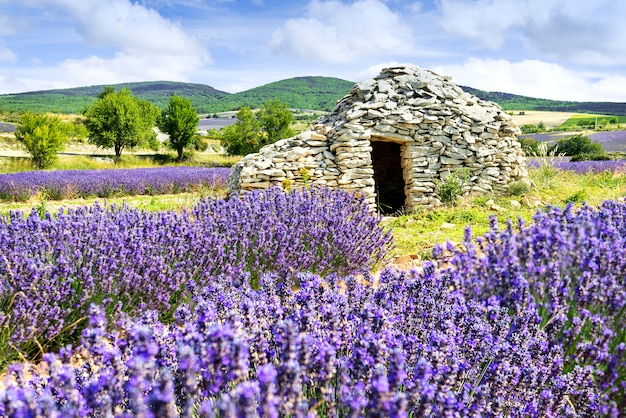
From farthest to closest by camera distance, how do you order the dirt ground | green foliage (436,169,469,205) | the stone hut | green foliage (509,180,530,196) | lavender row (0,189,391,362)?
the dirt ground → green foliage (509,180,530,196) → green foliage (436,169,469,205) → the stone hut → lavender row (0,189,391,362)

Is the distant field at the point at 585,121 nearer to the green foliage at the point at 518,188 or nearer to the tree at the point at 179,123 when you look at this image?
the tree at the point at 179,123

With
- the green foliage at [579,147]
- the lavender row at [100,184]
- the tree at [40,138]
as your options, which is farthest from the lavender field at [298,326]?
the green foliage at [579,147]

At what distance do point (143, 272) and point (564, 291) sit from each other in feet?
8.32

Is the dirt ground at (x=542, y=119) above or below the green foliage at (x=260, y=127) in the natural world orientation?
above

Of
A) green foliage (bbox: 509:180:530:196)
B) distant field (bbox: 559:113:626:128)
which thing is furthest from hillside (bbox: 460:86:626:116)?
green foliage (bbox: 509:180:530:196)

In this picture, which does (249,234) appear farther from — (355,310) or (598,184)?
(598,184)

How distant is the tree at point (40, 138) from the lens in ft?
66.4

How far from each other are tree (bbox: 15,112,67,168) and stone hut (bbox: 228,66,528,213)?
1610cm

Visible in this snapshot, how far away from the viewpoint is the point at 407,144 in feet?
26.6

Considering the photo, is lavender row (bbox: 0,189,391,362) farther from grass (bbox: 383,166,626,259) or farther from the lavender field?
grass (bbox: 383,166,626,259)

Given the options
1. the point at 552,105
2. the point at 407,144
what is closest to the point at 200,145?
the point at 407,144

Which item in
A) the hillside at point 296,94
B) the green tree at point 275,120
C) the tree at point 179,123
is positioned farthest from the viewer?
the hillside at point 296,94

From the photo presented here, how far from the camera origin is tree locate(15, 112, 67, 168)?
66.4 feet

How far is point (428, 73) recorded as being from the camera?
8.49 metres
